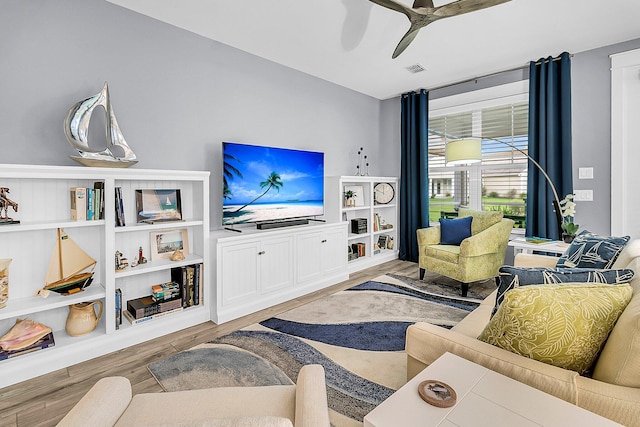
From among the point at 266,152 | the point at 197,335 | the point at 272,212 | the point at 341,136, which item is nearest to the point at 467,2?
the point at 266,152

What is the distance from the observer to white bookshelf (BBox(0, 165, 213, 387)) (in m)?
2.03

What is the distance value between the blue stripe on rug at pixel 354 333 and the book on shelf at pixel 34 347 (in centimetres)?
142

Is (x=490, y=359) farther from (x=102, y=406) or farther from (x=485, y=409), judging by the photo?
(x=102, y=406)

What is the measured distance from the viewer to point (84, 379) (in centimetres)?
200

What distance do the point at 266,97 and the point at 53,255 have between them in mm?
2425

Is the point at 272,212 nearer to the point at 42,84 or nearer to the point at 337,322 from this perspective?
the point at 337,322

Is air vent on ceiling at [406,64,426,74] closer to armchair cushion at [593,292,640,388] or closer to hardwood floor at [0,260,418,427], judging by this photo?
hardwood floor at [0,260,418,427]

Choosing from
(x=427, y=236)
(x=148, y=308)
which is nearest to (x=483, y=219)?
(x=427, y=236)

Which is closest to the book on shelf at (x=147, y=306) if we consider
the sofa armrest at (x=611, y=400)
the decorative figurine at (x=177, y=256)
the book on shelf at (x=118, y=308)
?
the book on shelf at (x=118, y=308)

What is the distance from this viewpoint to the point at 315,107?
4.17m

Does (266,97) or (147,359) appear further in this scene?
(266,97)

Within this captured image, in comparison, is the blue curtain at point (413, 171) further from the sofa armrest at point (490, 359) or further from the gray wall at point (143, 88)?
the sofa armrest at point (490, 359)

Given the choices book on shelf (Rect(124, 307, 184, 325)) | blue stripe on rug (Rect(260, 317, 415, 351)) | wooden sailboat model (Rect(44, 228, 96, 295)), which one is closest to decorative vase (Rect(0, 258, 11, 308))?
wooden sailboat model (Rect(44, 228, 96, 295))

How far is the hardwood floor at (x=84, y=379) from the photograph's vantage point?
171 cm
